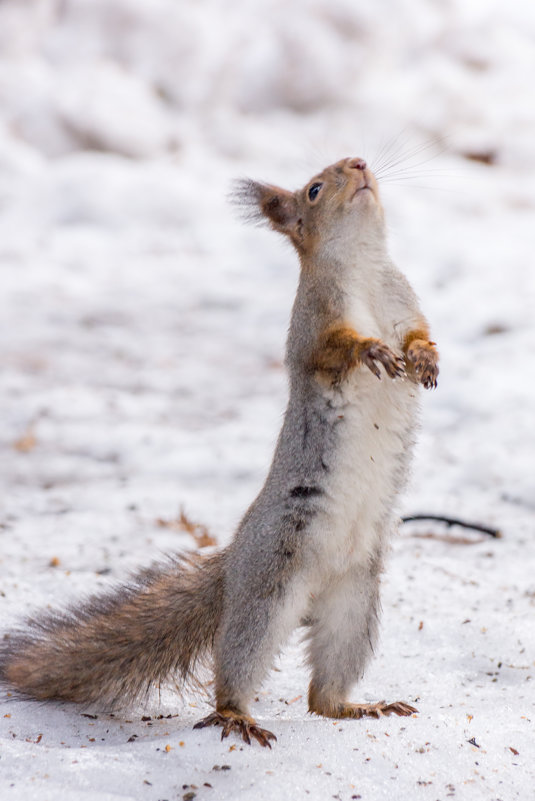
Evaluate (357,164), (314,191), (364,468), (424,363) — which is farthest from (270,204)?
(364,468)

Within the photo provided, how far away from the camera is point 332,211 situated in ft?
9.78

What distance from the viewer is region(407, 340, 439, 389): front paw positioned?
8.61 ft

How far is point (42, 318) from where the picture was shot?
6.86 m

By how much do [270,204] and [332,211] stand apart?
0.28 m

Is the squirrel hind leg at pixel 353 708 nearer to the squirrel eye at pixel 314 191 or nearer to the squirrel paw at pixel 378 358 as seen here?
the squirrel paw at pixel 378 358

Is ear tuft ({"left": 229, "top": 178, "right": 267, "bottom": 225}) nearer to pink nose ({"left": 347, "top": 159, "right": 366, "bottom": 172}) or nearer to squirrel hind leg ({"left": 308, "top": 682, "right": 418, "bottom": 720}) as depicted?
pink nose ({"left": 347, "top": 159, "right": 366, "bottom": 172})

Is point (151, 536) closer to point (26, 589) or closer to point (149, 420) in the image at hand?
point (26, 589)

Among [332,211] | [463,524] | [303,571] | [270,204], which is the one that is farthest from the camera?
[463,524]

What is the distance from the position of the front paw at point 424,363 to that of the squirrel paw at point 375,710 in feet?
2.87

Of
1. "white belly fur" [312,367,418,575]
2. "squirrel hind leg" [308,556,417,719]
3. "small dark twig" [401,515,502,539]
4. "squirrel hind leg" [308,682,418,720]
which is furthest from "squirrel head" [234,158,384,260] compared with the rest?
"small dark twig" [401,515,502,539]

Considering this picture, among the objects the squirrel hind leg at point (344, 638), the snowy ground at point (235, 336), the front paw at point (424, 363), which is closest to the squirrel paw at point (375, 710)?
the squirrel hind leg at point (344, 638)

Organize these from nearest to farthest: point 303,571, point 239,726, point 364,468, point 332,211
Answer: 1. point 239,726
2. point 303,571
3. point 364,468
4. point 332,211

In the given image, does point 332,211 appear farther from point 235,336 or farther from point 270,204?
point 235,336

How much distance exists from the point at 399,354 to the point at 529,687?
1028 mm
